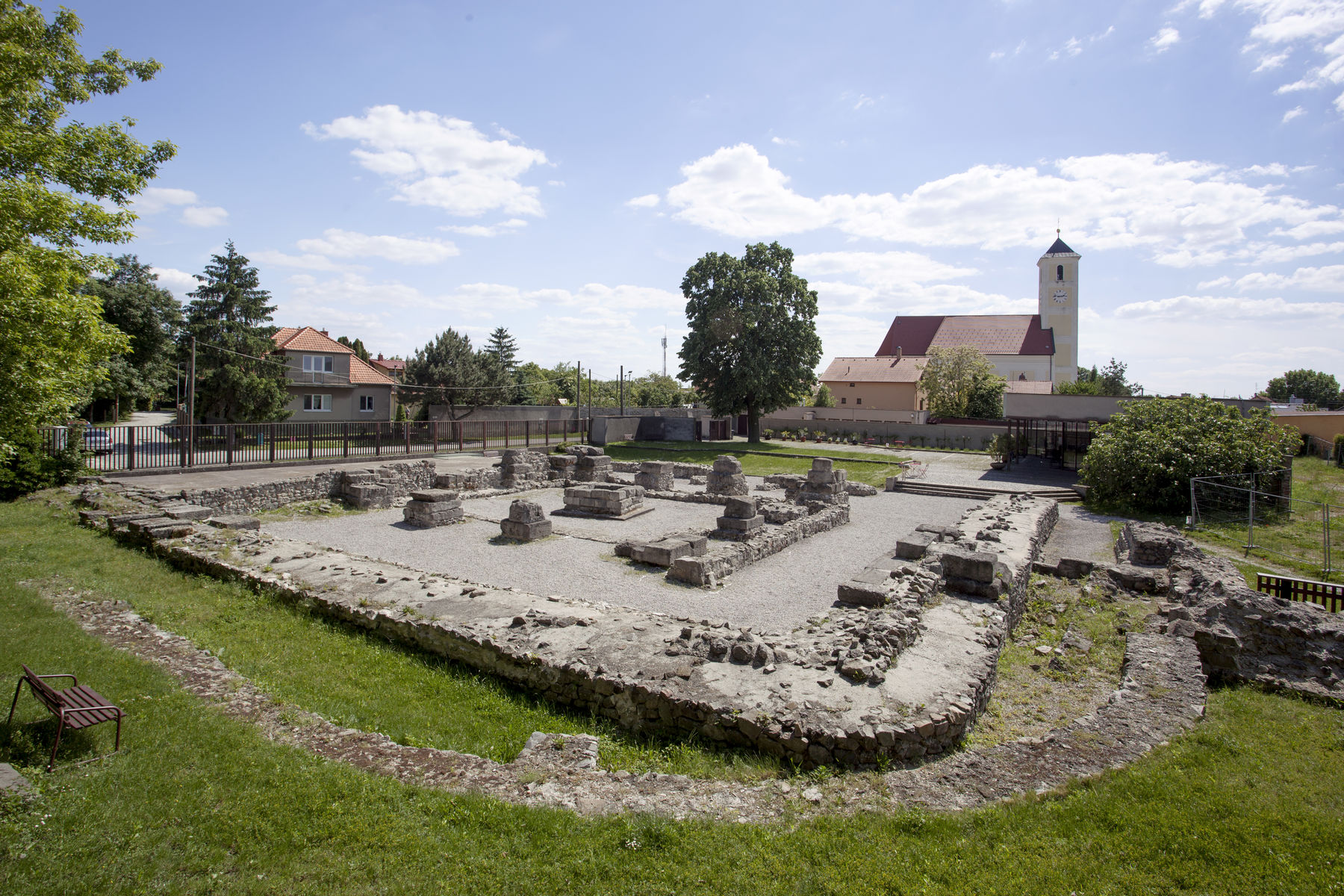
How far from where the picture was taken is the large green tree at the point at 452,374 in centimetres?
4362

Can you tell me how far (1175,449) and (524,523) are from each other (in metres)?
18.2

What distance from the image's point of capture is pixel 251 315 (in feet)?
119

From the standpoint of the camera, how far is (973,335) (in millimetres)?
74250

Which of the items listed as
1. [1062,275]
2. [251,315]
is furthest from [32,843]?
[1062,275]

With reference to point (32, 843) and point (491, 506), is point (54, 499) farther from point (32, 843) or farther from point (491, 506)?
point (32, 843)

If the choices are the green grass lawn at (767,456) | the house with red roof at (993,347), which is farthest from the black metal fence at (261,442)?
the house with red roof at (993,347)

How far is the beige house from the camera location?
39.3 meters

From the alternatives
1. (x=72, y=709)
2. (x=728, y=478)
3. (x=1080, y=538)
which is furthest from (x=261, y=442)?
(x=1080, y=538)

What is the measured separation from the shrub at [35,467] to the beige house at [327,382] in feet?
70.3

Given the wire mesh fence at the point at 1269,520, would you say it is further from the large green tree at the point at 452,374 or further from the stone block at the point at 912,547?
the large green tree at the point at 452,374

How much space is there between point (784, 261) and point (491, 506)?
30650 millimetres

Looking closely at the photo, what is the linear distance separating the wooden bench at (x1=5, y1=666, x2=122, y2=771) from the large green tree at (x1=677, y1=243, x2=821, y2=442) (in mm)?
36618

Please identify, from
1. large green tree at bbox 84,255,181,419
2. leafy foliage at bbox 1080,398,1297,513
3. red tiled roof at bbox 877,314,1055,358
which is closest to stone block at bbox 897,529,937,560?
leafy foliage at bbox 1080,398,1297,513

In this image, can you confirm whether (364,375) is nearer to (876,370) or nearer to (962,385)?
(962,385)
